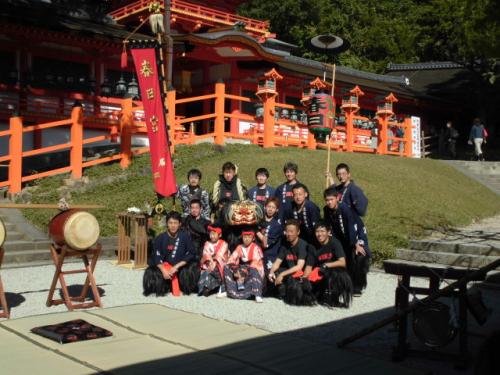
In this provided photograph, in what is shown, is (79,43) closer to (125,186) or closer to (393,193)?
(125,186)

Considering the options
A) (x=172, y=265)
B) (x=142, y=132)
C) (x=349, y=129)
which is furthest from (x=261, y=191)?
(x=349, y=129)

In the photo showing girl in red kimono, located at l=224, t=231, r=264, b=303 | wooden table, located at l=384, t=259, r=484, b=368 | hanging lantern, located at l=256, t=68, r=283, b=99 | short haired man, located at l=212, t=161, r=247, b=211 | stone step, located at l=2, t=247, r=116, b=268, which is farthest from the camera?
hanging lantern, located at l=256, t=68, r=283, b=99

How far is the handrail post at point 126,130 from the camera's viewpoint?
13.6 m

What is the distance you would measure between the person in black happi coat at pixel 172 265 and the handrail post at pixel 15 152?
615cm

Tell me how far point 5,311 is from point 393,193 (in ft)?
27.5

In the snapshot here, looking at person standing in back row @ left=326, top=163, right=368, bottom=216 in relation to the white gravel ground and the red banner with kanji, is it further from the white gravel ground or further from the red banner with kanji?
the red banner with kanji

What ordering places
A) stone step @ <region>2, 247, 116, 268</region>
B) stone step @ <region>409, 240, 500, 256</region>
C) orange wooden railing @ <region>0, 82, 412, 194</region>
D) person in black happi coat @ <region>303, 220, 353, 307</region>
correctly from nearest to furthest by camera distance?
1. person in black happi coat @ <region>303, 220, 353, 307</region>
2. stone step @ <region>409, 240, 500, 256</region>
3. stone step @ <region>2, 247, 116, 268</region>
4. orange wooden railing @ <region>0, 82, 412, 194</region>

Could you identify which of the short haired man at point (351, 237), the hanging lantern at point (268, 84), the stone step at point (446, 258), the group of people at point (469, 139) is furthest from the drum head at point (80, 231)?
the group of people at point (469, 139)

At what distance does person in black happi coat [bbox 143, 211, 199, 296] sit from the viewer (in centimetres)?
745

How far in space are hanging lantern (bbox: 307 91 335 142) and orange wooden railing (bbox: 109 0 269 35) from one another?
→ 1018 cm

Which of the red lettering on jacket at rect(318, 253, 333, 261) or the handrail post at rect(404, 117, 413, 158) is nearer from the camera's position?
the red lettering on jacket at rect(318, 253, 333, 261)

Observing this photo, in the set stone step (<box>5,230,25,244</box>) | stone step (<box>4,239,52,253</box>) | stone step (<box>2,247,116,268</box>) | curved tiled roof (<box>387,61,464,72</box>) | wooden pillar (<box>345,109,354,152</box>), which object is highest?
curved tiled roof (<box>387,61,464,72</box>)

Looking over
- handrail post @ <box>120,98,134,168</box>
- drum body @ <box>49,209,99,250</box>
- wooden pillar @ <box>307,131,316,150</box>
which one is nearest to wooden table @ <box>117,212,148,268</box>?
drum body @ <box>49,209,99,250</box>

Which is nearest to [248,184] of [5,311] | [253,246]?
[253,246]
